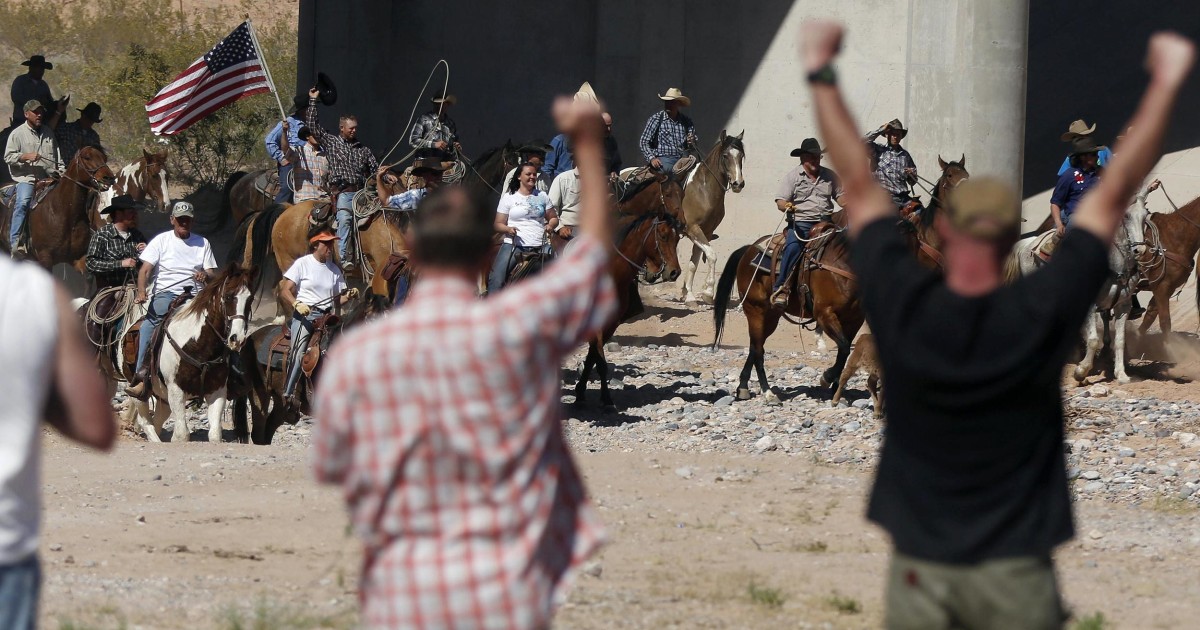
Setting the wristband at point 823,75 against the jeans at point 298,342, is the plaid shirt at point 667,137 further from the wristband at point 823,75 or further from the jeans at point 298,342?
the wristband at point 823,75

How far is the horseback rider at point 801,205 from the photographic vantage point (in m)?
16.0

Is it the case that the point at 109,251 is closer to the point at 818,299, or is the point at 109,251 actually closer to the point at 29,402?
the point at 818,299

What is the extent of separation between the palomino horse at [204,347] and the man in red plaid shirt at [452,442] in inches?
397

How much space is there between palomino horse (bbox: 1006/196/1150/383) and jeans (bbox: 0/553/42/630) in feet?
46.9

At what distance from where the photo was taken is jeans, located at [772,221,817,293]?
52.6ft

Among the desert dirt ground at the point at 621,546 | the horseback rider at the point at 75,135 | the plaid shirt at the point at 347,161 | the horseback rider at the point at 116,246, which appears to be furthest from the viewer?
the horseback rider at the point at 75,135

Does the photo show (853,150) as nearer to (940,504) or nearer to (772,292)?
(940,504)

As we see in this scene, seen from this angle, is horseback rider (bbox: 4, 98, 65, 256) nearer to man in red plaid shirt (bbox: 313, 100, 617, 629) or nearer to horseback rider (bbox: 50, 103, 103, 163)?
horseback rider (bbox: 50, 103, 103, 163)

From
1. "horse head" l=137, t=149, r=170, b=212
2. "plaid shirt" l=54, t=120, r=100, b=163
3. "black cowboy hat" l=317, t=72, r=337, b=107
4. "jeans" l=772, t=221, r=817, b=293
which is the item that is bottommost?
"jeans" l=772, t=221, r=817, b=293

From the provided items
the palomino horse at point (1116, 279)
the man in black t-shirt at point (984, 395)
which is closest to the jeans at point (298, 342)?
the palomino horse at point (1116, 279)

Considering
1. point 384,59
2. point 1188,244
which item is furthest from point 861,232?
point 384,59

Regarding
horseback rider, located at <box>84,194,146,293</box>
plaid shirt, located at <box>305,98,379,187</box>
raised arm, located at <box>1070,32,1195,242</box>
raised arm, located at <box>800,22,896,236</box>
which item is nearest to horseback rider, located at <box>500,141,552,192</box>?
plaid shirt, located at <box>305,98,379,187</box>

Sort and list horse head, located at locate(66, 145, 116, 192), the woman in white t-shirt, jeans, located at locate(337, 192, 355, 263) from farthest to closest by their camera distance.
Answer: horse head, located at locate(66, 145, 116, 192) → jeans, located at locate(337, 192, 355, 263) → the woman in white t-shirt

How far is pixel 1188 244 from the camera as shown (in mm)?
18062
